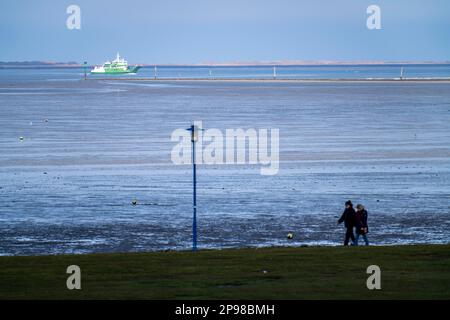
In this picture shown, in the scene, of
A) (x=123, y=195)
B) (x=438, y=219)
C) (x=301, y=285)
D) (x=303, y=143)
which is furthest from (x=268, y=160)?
(x=301, y=285)

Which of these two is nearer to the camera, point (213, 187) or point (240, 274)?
point (240, 274)

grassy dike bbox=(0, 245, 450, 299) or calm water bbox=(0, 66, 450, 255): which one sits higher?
calm water bbox=(0, 66, 450, 255)

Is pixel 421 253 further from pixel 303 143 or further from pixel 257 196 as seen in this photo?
pixel 303 143

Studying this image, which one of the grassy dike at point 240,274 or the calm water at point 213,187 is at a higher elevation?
the calm water at point 213,187

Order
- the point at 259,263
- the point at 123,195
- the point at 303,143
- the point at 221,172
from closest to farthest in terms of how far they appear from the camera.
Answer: the point at 259,263 < the point at 123,195 < the point at 221,172 < the point at 303,143

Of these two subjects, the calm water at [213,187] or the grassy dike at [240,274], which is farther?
the calm water at [213,187]

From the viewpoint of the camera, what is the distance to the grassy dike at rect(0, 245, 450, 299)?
18219 mm

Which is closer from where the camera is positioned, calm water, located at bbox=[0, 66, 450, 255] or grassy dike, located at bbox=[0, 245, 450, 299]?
grassy dike, located at bbox=[0, 245, 450, 299]

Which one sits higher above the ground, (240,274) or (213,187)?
(213,187)

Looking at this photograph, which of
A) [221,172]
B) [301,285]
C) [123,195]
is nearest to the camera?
[301,285]

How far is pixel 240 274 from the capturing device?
68.3 ft

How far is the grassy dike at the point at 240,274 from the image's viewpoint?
18219mm

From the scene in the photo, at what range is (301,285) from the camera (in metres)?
19.1
